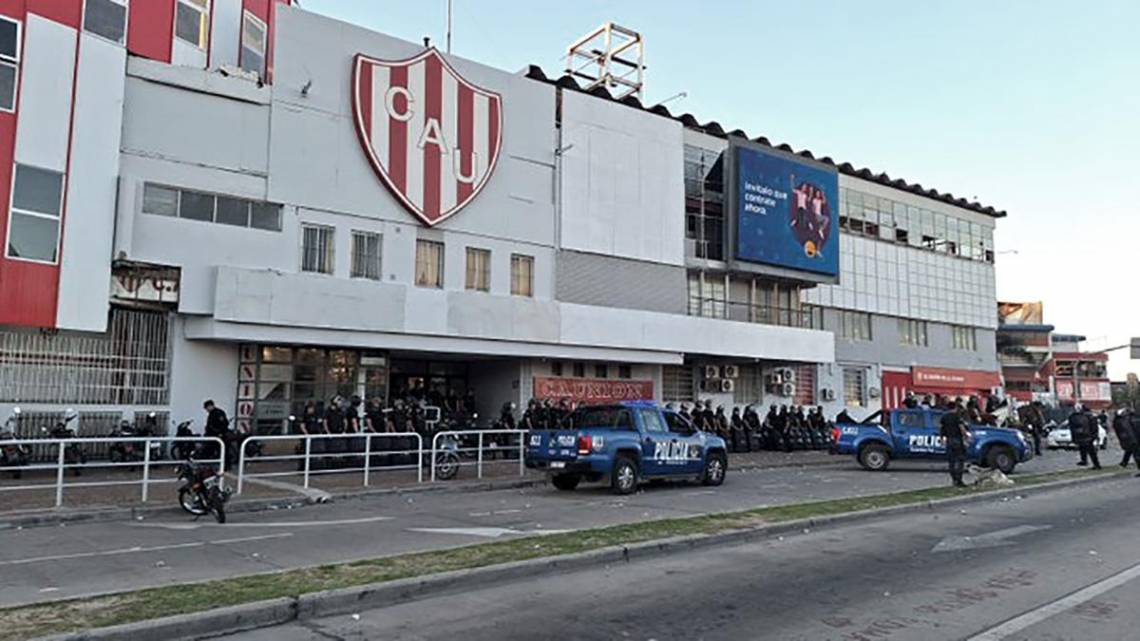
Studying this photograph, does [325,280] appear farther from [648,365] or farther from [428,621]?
[428,621]

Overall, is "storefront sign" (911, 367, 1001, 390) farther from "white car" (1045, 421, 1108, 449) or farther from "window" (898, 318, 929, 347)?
"white car" (1045, 421, 1108, 449)

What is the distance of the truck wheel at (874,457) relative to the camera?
900 inches

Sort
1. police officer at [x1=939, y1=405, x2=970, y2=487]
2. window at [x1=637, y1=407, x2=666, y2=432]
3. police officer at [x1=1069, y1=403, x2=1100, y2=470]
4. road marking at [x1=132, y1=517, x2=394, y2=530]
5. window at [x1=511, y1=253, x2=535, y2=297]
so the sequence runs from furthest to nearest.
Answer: window at [x1=511, y1=253, x2=535, y2=297] → police officer at [x1=1069, y1=403, x2=1100, y2=470] → police officer at [x1=939, y1=405, x2=970, y2=487] → window at [x1=637, y1=407, x2=666, y2=432] → road marking at [x1=132, y1=517, x2=394, y2=530]

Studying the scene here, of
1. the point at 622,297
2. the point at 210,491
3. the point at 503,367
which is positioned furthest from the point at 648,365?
the point at 210,491

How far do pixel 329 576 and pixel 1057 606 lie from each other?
650 cm

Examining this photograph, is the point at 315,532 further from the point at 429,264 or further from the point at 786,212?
the point at 786,212

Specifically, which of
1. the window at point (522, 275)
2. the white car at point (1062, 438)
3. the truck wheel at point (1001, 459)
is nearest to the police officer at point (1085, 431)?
the truck wheel at point (1001, 459)

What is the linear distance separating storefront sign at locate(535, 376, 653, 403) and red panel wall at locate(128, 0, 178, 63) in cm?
1323

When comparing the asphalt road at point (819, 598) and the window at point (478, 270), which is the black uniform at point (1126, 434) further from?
the window at point (478, 270)

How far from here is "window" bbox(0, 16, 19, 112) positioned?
17.5 metres

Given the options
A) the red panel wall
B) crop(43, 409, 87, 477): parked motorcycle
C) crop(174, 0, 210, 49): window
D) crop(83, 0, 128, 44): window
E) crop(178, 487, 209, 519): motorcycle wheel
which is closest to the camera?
crop(178, 487, 209, 519): motorcycle wheel

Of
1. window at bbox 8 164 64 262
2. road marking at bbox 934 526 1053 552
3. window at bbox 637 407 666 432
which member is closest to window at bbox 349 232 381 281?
window at bbox 8 164 64 262

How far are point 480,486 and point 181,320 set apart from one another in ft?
26.7

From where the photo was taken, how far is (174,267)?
19297 mm
